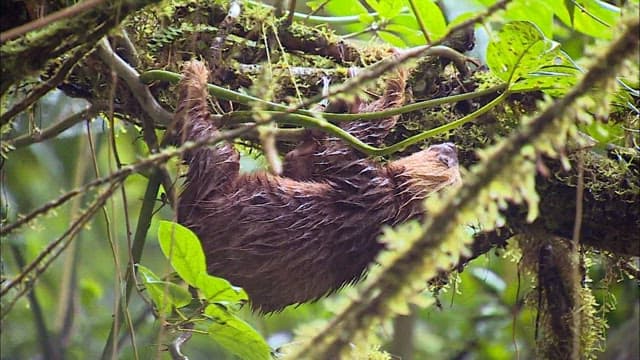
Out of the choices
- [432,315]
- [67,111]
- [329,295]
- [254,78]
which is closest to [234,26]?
[254,78]

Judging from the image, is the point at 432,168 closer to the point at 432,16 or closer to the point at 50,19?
the point at 432,16

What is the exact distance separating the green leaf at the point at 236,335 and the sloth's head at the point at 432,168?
0.83 metres

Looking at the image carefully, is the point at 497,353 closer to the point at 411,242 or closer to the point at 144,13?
the point at 144,13

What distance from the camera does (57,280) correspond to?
3098 mm

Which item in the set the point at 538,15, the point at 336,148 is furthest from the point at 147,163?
the point at 538,15

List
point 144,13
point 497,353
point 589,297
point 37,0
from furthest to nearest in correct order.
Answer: point 497,353 < point 589,297 < point 144,13 < point 37,0

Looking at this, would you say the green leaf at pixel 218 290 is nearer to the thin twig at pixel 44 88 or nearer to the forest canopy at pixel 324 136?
the forest canopy at pixel 324 136

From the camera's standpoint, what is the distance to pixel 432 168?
6.51 ft

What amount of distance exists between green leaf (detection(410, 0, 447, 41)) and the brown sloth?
0.16 meters

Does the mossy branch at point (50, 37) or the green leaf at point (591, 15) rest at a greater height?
the mossy branch at point (50, 37)

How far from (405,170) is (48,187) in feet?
5.84

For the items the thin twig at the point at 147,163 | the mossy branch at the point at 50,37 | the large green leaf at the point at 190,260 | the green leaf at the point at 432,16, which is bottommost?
the large green leaf at the point at 190,260

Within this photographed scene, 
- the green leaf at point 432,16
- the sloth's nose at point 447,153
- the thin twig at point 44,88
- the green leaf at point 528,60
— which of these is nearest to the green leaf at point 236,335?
the thin twig at point 44,88

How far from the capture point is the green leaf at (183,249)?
1135 millimetres
